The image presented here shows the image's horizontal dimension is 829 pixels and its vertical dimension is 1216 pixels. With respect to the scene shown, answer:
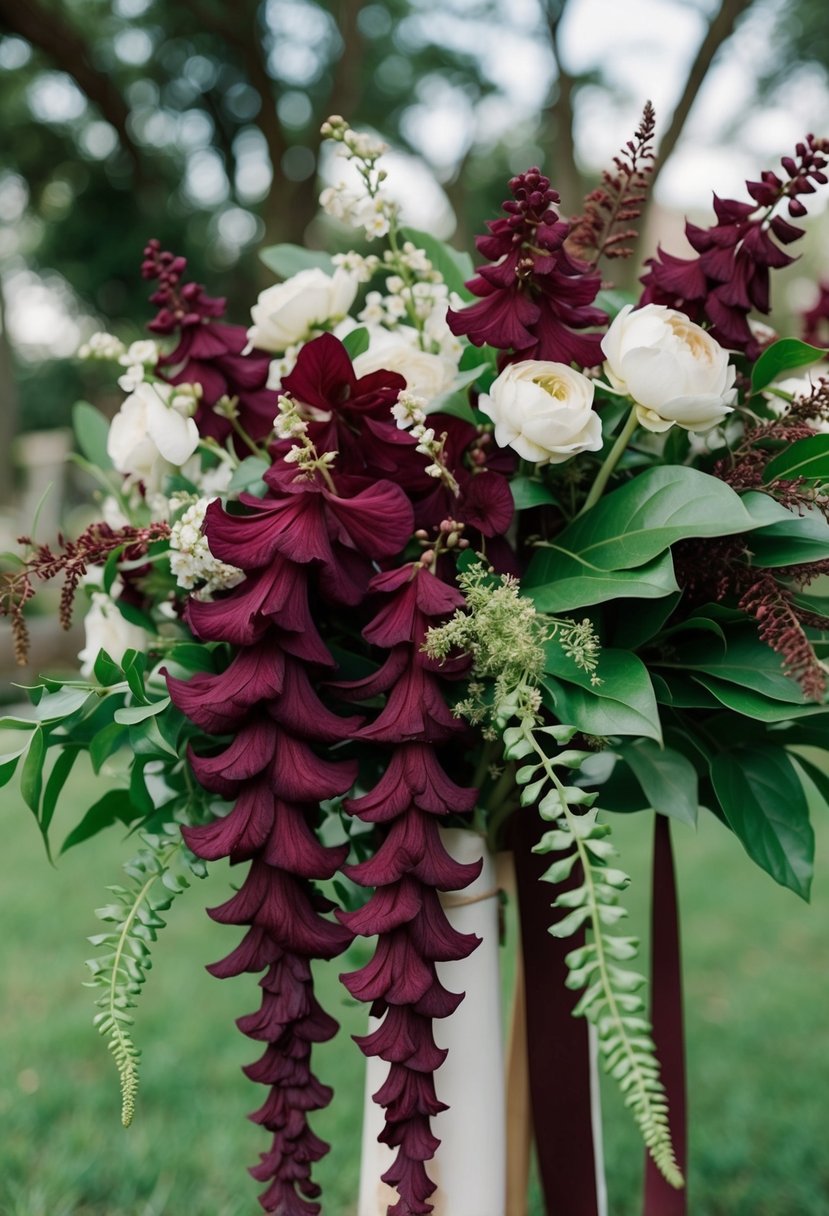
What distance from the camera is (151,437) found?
0.76 metres

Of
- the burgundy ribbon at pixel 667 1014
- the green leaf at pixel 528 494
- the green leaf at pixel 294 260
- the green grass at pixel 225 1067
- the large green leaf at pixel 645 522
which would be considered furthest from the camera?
the green grass at pixel 225 1067

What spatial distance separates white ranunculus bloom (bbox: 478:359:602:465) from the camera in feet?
2.10

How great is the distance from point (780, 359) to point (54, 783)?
0.55 meters

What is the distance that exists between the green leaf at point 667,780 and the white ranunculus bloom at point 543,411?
0.20 metres

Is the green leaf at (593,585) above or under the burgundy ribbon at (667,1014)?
above

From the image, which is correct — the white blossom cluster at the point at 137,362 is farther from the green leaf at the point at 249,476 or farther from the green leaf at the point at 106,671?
the green leaf at the point at 106,671

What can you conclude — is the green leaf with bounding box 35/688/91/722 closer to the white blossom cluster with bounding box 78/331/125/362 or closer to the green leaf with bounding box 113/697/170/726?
the green leaf with bounding box 113/697/170/726

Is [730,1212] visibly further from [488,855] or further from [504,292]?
[504,292]

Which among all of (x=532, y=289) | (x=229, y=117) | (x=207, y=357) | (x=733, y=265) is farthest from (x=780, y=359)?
(x=229, y=117)

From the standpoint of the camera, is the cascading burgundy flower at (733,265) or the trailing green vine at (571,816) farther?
the cascading burgundy flower at (733,265)

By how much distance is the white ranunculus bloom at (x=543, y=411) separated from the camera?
640 millimetres

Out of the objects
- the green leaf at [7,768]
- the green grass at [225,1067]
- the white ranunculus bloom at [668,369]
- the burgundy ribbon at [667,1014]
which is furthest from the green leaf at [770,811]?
the green grass at [225,1067]

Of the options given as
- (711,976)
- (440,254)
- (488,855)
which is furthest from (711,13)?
(488,855)

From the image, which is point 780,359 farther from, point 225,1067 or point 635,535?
point 225,1067
